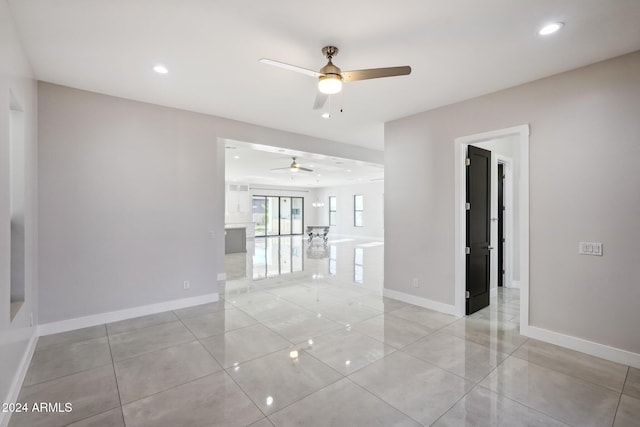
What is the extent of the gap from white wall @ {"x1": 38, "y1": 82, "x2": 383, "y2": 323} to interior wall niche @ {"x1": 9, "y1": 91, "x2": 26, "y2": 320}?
0.68 metres

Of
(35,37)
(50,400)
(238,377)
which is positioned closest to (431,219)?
(238,377)

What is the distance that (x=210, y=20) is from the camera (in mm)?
2281

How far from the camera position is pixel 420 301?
4.38 m

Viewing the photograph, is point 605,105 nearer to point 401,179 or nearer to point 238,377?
point 401,179

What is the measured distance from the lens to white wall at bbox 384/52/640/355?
2.72 metres

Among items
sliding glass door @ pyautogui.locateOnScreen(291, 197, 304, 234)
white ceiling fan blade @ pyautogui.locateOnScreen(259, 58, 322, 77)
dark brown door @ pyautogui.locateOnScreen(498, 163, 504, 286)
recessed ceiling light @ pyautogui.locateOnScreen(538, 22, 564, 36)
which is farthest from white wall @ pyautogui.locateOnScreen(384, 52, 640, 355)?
sliding glass door @ pyautogui.locateOnScreen(291, 197, 304, 234)

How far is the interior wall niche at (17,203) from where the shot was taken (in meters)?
2.67

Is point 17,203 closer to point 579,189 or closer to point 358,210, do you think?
point 579,189

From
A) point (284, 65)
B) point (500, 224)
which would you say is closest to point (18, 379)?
point (284, 65)

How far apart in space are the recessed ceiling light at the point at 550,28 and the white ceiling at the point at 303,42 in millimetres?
49

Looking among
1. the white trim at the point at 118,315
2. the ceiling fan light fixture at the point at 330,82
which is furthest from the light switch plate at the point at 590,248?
the white trim at the point at 118,315

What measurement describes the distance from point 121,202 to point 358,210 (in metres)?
12.4

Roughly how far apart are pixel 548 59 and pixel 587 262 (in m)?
2.05

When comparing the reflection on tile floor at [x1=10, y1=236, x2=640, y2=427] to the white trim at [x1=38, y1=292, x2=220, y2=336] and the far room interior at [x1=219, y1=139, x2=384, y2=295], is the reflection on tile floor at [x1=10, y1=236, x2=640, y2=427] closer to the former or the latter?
the white trim at [x1=38, y1=292, x2=220, y2=336]
